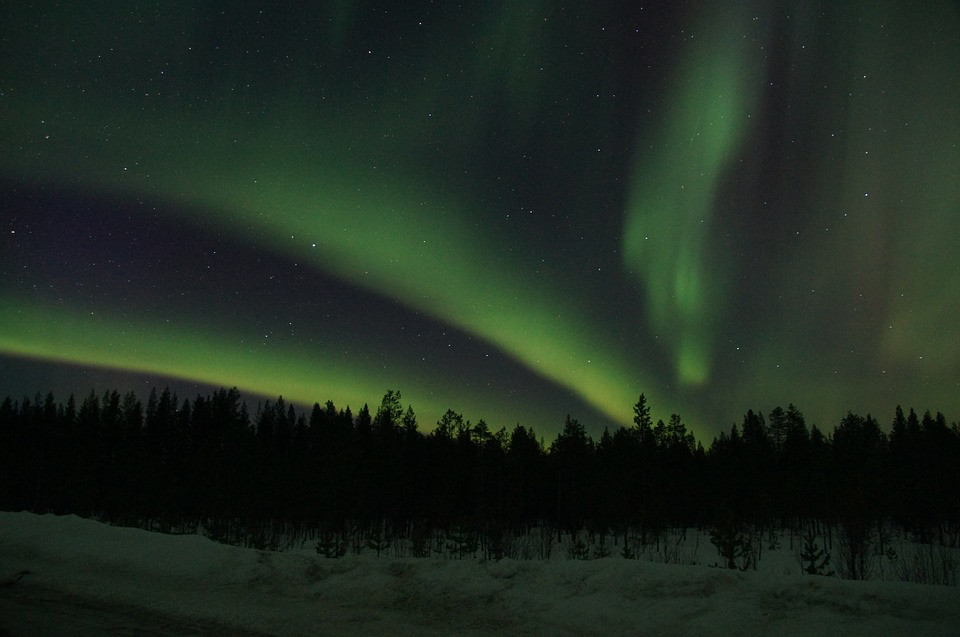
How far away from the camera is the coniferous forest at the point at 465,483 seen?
51344 millimetres

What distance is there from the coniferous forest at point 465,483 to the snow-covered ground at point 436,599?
114 ft

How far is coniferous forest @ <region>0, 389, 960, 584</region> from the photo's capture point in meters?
51.3

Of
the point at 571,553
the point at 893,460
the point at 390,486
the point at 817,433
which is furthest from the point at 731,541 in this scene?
the point at 817,433

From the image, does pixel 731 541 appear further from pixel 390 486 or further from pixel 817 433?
pixel 817 433

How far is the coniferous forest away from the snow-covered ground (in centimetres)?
3488

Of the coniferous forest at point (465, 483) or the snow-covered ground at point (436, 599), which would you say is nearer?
the snow-covered ground at point (436, 599)

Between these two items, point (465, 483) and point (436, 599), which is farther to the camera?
point (465, 483)

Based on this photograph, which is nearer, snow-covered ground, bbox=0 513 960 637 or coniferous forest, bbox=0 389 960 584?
snow-covered ground, bbox=0 513 960 637

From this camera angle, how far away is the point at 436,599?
10.2m

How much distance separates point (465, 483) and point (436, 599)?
176 ft

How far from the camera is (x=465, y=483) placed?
62375 millimetres

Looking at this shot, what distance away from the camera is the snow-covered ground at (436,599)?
7.73m

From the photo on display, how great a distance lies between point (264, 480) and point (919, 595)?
5820 cm

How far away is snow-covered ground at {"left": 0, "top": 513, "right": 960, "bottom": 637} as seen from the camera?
7.73 m
